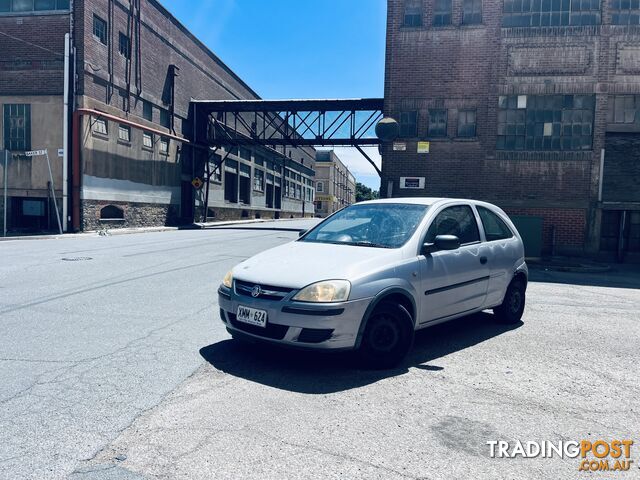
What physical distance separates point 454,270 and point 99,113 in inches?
834

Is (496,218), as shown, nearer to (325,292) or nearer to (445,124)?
(325,292)

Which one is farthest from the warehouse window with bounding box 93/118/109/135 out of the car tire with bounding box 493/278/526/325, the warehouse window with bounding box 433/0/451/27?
the car tire with bounding box 493/278/526/325

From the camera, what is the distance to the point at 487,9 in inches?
657

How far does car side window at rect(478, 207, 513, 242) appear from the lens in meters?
5.94

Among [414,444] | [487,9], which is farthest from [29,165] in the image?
[414,444]

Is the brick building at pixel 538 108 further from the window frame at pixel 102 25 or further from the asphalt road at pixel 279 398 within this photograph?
the window frame at pixel 102 25

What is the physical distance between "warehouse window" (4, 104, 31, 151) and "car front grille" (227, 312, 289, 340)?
2145cm

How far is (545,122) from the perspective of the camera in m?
16.5

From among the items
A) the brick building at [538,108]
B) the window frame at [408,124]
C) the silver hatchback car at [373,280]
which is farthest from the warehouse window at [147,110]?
the silver hatchback car at [373,280]

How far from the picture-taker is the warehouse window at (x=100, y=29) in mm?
22453

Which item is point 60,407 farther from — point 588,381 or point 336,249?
point 588,381

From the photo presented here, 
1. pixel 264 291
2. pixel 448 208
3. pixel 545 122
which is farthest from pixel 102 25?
pixel 264 291

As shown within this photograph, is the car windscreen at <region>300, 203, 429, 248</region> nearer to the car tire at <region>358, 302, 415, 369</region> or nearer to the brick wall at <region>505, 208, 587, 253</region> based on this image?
the car tire at <region>358, 302, 415, 369</region>

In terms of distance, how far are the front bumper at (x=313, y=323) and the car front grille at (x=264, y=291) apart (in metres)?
0.04
